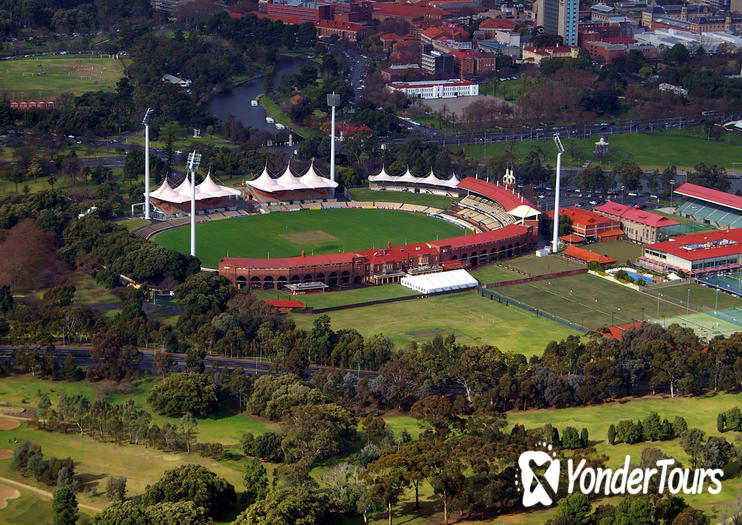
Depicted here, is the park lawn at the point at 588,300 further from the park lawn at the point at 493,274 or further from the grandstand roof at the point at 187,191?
the grandstand roof at the point at 187,191

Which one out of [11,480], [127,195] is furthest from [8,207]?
[11,480]

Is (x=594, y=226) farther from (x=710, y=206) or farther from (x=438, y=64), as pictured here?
(x=438, y=64)

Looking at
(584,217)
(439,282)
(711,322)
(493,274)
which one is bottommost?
(493,274)

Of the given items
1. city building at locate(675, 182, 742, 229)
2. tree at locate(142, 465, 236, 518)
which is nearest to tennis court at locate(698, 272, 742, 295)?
city building at locate(675, 182, 742, 229)

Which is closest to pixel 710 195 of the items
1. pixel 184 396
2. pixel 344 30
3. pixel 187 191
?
pixel 187 191

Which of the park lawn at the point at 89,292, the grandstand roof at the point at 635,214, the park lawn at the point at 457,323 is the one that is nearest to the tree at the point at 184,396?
the park lawn at the point at 457,323

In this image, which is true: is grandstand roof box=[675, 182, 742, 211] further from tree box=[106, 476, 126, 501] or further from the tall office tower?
the tall office tower
